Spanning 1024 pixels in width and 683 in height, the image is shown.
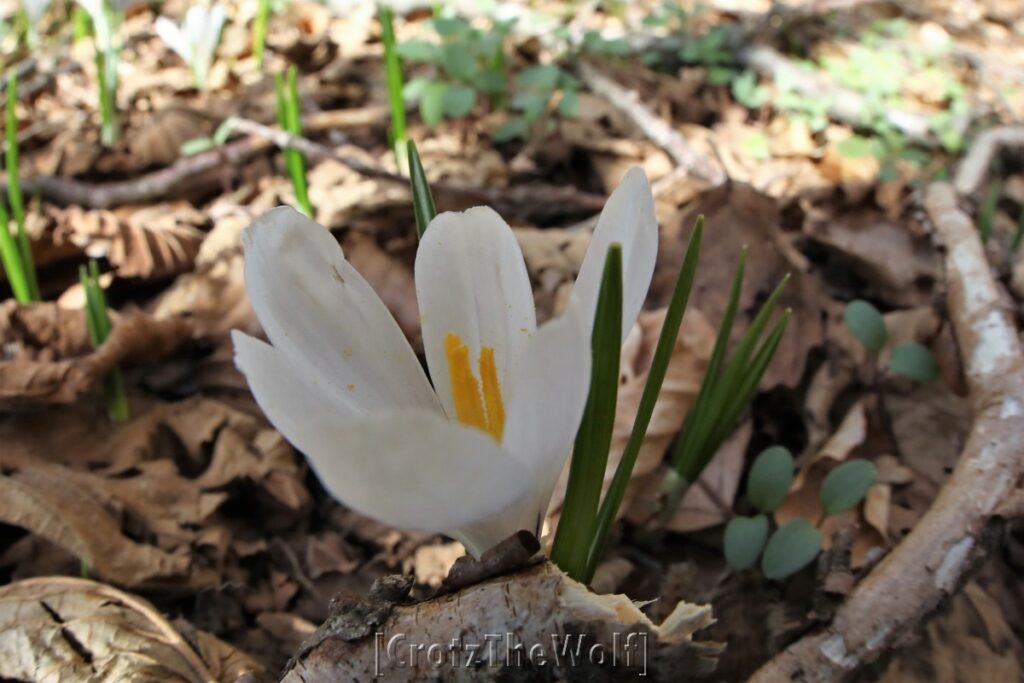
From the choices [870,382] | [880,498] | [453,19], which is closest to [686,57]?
[453,19]

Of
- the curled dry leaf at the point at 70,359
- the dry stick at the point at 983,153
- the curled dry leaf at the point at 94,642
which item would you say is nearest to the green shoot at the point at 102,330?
the curled dry leaf at the point at 70,359

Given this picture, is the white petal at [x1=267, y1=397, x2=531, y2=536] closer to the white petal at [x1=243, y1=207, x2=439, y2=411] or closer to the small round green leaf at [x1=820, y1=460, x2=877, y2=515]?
the white petal at [x1=243, y1=207, x2=439, y2=411]

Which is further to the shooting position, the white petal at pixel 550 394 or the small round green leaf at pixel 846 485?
the small round green leaf at pixel 846 485

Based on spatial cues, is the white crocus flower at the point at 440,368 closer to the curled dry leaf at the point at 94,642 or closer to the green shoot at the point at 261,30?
the curled dry leaf at the point at 94,642

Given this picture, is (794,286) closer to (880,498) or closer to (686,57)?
(880,498)

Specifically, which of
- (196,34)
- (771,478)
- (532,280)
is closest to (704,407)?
(771,478)

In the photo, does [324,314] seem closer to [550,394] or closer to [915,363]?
[550,394]

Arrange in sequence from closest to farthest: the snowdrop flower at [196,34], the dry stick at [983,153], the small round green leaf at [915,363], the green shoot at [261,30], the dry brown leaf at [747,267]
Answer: the small round green leaf at [915,363] < the dry brown leaf at [747,267] < the dry stick at [983,153] < the snowdrop flower at [196,34] < the green shoot at [261,30]
